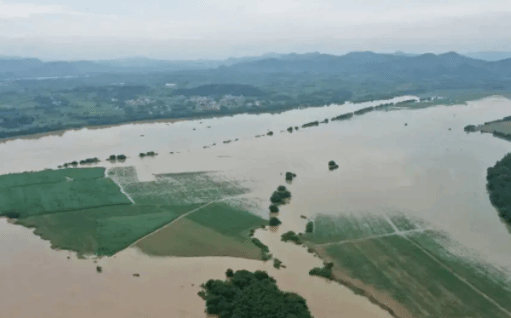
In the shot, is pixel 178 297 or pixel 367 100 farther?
pixel 367 100

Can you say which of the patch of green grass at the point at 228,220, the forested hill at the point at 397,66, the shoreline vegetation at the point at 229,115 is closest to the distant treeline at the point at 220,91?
the shoreline vegetation at the point at 229,115

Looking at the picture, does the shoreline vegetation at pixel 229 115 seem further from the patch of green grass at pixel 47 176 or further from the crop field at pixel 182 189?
the crop field at pixel 182 189

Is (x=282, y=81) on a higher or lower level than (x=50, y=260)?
higher

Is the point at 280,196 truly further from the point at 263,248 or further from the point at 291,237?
the point at 263,248

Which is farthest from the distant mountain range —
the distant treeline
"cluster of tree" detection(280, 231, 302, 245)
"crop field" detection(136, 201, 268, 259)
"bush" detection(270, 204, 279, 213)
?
"cluster of tree" detection(280, 231, 302, 245)

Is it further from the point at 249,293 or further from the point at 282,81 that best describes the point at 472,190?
the point at 282,81

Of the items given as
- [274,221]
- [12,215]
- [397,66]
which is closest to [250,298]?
[274,221]

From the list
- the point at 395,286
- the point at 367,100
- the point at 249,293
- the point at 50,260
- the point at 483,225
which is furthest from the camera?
the point at 367,100

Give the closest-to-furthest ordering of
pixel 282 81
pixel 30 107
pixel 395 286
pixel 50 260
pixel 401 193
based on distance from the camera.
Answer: pixel 395 286 < pixel 50 260 < pixel 401 193 < pixel 30 107 < pixel 282 81

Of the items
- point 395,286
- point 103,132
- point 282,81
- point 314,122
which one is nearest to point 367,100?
point 314,122
